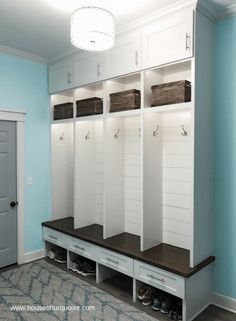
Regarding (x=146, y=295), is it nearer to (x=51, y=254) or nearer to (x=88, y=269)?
(x=88, y=269)

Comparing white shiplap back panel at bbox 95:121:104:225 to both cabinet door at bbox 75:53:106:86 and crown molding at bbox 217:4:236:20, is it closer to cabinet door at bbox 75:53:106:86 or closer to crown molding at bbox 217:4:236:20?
cabinet door at bbox 75:53:106:86

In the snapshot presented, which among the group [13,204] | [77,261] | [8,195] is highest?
[8,195]

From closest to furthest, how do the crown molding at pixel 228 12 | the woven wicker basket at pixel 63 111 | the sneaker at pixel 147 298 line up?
the crown molding at pixel 228 12 → the sneaker at pixel 147 298 → the woven wicker basket at pixel 63 111

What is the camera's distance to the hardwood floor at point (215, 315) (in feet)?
7.91

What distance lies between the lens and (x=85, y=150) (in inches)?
140

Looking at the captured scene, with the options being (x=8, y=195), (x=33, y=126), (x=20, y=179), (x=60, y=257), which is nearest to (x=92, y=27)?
(x=33, y=126)

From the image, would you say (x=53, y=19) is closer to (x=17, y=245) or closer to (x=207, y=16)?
(x=207, y=16)

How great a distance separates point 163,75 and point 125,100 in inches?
19.7

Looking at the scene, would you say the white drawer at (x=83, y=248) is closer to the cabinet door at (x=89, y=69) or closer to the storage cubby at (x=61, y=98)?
the storage cubby at (x=61, y=98)

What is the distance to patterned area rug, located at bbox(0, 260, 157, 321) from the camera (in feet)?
8.03

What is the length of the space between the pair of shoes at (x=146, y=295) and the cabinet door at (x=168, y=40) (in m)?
2.28

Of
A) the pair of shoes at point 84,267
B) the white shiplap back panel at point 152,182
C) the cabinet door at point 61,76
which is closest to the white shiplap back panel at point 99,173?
the pair of shoes at point 84,267

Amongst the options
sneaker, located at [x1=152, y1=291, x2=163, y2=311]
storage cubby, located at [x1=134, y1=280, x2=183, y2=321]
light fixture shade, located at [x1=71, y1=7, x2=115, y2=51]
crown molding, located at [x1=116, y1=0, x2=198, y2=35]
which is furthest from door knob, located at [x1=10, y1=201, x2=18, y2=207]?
crown molding, located at [x1=116, y1=0, x2=198, y2=35]

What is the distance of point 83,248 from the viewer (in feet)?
10.6
